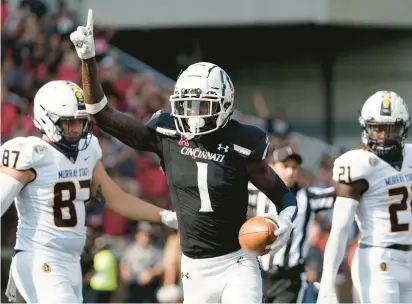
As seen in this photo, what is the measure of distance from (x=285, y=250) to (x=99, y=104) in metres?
2.82

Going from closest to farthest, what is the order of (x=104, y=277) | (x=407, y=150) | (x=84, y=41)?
(x=84, y=41), (x=407, y=150), (x=104, y=277)

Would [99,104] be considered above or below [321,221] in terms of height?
above

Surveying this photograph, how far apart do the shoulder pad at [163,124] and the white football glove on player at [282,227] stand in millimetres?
653

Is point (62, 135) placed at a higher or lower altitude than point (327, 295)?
higher

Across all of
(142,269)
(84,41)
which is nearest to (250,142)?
(84,41)

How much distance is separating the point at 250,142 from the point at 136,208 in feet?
4.82

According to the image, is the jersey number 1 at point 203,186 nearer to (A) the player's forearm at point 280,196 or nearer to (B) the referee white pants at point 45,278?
(A) the player's forearm at point 280,196

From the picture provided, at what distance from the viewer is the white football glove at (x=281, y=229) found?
5133 mm

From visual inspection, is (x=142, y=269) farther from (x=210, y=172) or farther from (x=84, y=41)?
(x=84, y=41)

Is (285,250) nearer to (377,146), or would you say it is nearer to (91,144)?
(377,146)

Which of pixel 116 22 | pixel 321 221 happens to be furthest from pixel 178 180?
pixel 116 22

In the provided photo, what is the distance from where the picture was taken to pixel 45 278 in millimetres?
6031

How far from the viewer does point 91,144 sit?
650 cm

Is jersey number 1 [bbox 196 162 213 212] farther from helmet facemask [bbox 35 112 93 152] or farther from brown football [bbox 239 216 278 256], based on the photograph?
helmet facemask [bbox 35 112 93 152]
